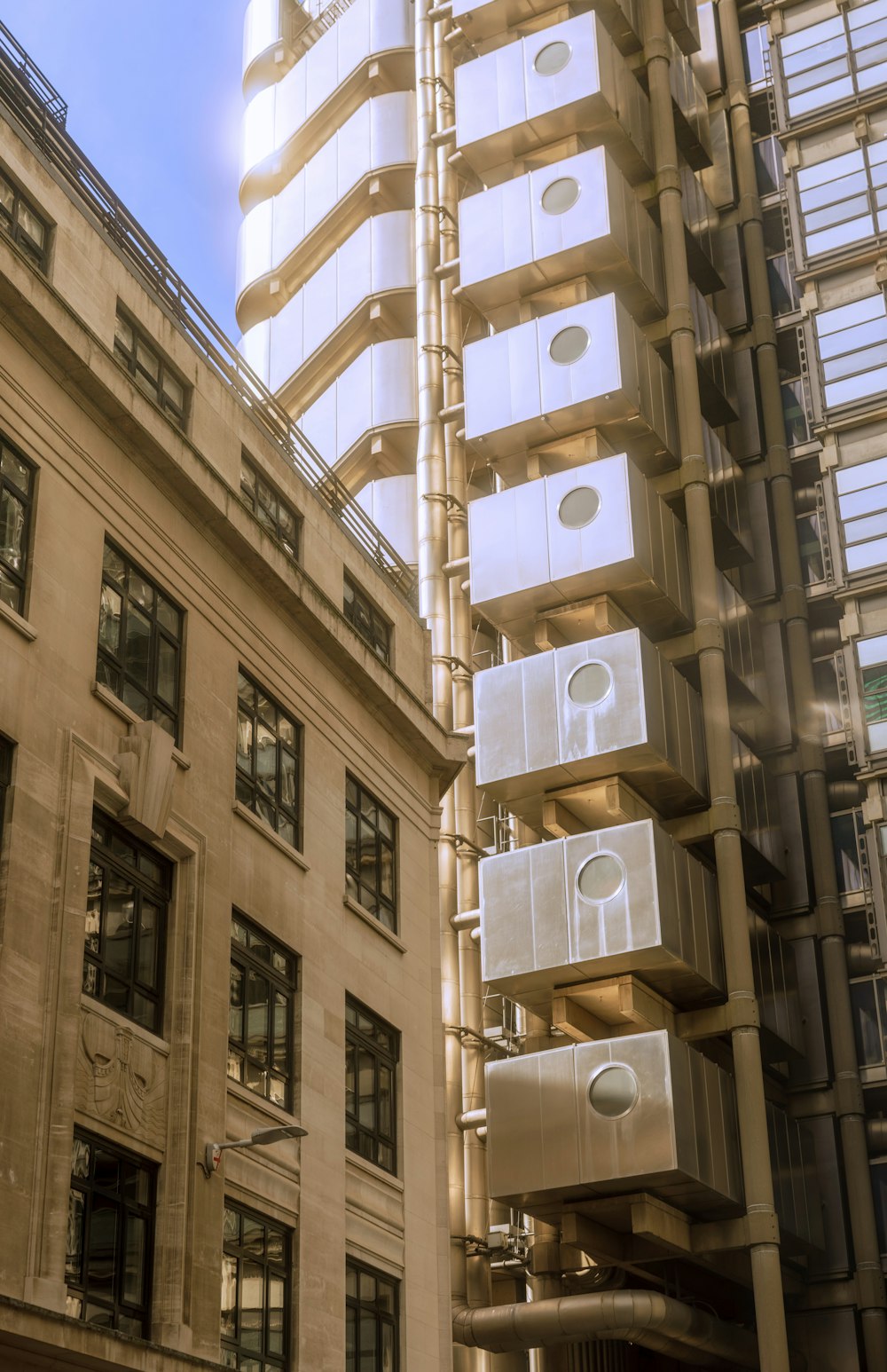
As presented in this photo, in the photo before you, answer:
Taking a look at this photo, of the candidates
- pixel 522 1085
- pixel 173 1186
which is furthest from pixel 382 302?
pixel 173 1186

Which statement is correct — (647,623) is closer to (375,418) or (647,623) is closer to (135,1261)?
(375,418)

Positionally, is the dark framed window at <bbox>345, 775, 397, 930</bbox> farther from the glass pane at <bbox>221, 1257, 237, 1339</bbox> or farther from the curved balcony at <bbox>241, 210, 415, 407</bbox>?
the curved balcony at <bbox>241, 210, 415, 407</bbox>

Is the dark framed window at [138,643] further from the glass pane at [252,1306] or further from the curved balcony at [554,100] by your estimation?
the curved balcony at [554,100]

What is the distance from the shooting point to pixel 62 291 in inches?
947

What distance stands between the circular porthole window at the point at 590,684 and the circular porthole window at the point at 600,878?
3.88 metres

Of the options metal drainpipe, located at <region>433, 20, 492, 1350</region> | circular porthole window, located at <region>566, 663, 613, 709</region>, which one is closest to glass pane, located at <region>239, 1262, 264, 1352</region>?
metal drainpipe, located at <region>433, 20, 492, 1350</region>

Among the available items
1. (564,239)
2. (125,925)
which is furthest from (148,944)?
(564,239)

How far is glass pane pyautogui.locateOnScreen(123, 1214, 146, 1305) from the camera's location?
834 inches

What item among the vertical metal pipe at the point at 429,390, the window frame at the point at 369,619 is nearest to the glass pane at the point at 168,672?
the window frame at the point at 369,619

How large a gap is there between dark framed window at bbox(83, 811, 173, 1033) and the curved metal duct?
19.7 metres

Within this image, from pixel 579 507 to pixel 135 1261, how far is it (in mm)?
27927

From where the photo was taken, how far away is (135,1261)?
2141 centimetres

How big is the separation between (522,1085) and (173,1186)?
62.9 feet

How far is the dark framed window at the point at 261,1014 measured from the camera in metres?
24.9
